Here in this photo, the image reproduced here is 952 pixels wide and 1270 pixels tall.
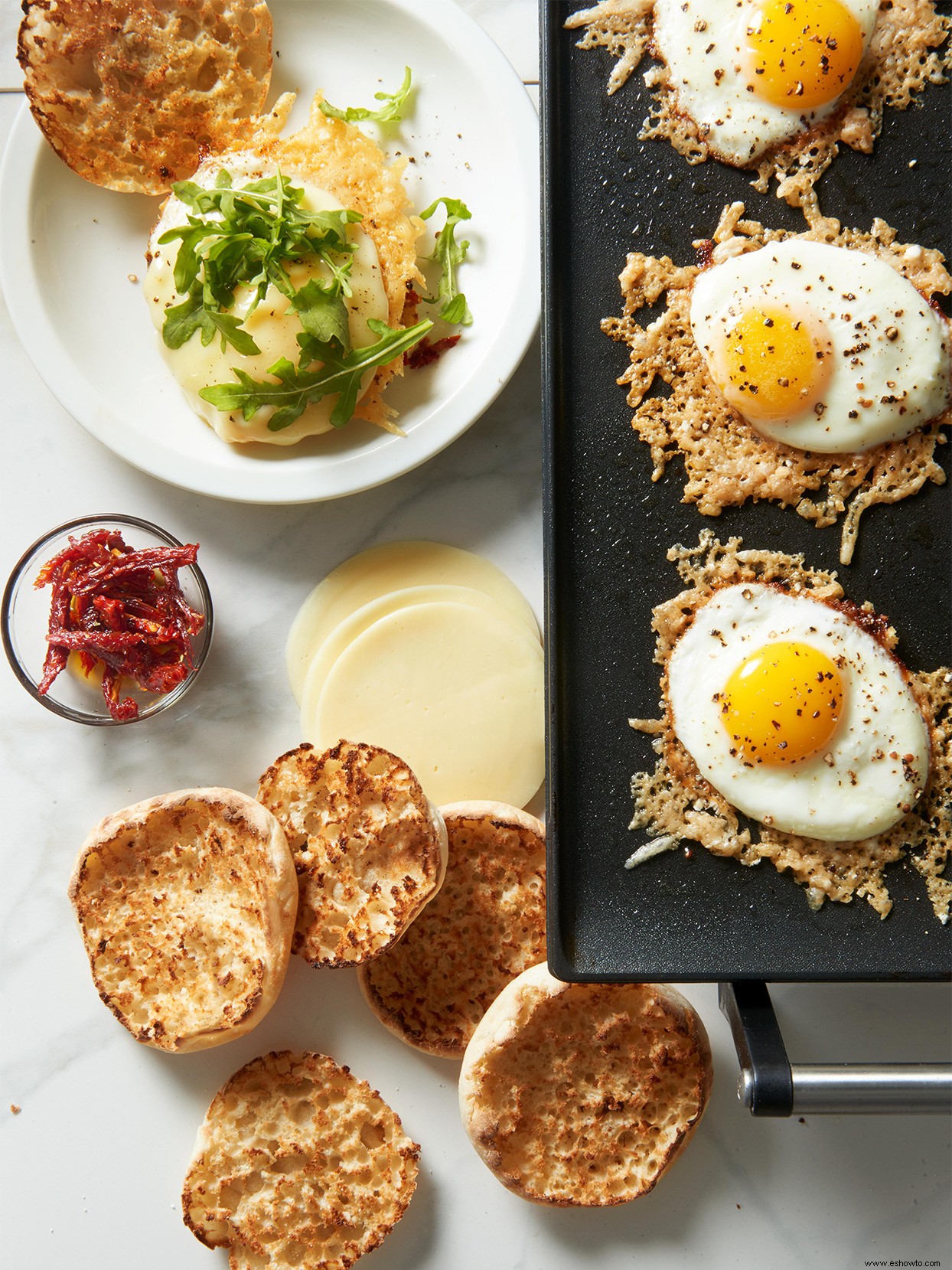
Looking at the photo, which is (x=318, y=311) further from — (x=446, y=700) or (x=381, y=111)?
(x=446, y=700)

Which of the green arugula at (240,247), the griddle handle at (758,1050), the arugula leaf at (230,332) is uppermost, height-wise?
the green arugula at (240,247)

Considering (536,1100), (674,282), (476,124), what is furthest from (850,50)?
(536,1100)

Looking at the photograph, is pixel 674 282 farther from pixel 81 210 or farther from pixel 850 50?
pixel 81 210

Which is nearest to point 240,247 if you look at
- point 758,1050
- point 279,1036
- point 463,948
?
point 463,948

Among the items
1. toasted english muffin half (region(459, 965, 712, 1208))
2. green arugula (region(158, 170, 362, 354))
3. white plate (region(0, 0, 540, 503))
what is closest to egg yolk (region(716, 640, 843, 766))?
toasted english muffin half (region(459, 965, 712, 1208))

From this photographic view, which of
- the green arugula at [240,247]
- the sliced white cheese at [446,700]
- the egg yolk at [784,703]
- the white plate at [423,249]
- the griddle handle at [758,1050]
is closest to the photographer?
the griddle handle at [758,1050]

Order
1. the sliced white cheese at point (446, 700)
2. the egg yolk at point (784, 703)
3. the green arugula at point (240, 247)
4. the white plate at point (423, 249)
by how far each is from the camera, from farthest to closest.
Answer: the sliced white cheese at point (446, 700) → the white plate at point (423, 249) → the green arugula at point (240, 247) → the egg yolk at point (784, 703)

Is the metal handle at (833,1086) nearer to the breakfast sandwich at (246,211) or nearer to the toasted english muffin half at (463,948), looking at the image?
the toasted english muffin half at (463,948)

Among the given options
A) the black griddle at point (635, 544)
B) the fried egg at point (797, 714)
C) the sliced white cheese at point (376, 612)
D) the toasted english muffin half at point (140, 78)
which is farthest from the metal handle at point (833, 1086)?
the toasted english muffin half at point (140, 78)
